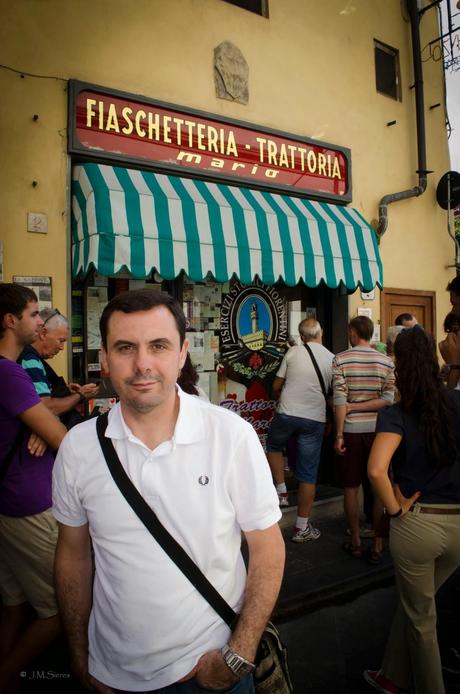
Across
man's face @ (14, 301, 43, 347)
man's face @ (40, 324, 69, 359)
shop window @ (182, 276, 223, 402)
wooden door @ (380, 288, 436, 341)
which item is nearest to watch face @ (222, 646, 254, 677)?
man's face @ (14, 301, 43, 347)

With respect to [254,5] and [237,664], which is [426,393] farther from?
[254,5]

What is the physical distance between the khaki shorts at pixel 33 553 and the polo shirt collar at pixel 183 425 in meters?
1.27

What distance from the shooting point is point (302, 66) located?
6.20 metres

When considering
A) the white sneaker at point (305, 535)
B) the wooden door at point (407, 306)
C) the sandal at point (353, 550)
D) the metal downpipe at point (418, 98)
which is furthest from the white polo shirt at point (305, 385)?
the metal downpipe at point (418, 98)

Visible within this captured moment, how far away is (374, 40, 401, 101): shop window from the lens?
23.4 feet

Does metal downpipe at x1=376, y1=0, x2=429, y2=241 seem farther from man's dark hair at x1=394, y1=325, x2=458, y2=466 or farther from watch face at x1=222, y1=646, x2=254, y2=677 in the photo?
watch face at x1=222, y1=646, x2=254, y2=677

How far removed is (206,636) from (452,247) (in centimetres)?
771

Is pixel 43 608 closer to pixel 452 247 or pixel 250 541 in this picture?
pixel 250 541

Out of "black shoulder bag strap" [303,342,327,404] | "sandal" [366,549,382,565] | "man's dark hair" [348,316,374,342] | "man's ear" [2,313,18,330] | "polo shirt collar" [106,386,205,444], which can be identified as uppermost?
"man's dark hair" [348,316,374,342]

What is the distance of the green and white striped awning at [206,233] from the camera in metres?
4.14

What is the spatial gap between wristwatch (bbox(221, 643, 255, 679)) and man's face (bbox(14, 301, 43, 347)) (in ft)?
6.67

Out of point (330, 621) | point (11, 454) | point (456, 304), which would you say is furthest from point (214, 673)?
point (456, 304)

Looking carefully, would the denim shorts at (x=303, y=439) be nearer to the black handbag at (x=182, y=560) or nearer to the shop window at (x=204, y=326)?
the shop window at (x=204, y=326)

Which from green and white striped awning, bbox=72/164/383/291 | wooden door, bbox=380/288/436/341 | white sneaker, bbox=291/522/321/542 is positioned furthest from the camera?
wooden door, bbox=380/288/436/341
